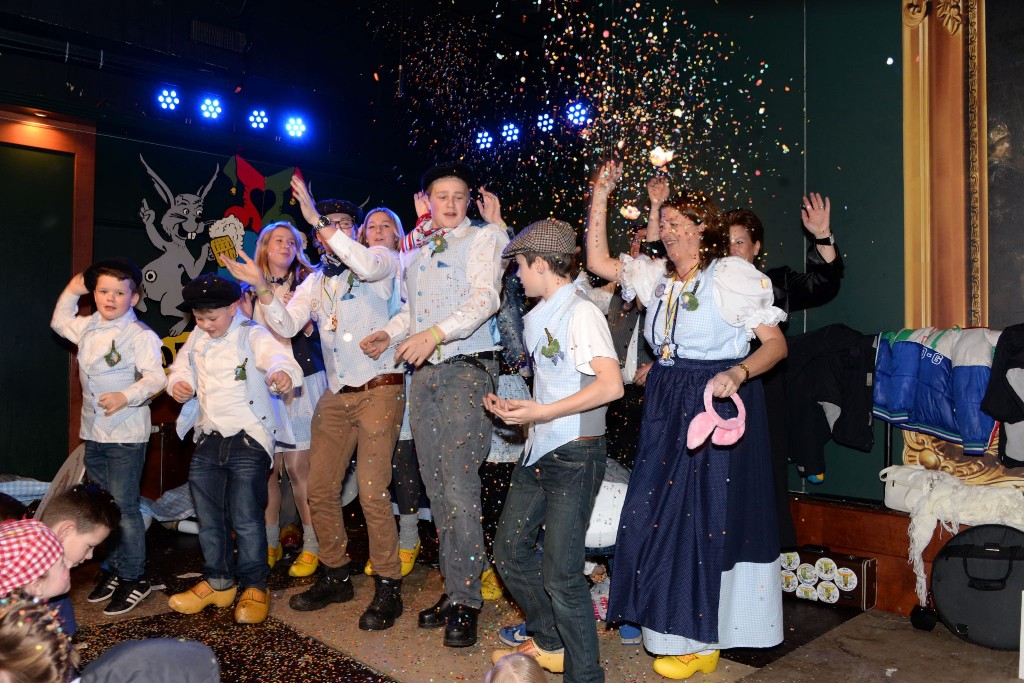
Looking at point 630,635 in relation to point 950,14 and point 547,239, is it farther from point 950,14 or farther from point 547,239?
point 950,14

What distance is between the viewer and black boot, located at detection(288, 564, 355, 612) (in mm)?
3988

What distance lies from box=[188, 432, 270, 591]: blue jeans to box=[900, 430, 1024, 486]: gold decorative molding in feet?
10.7

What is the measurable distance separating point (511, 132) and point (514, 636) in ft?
17.6

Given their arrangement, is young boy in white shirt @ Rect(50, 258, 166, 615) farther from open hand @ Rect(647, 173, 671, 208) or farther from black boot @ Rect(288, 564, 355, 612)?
open hand @ Rect(647, 173, 671, 208)

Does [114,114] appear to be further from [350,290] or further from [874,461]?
[874,461]

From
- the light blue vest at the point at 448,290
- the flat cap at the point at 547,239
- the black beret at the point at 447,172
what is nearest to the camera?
the flat cap at the point at 547,239

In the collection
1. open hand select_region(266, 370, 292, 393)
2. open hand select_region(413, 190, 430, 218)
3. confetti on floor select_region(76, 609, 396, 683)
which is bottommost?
confetti on floor select_region(76, 609, 396, 683)

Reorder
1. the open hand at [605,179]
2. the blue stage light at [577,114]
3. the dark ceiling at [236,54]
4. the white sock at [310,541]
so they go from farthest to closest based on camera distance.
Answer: the blue stage light at [577,114]
the dark ceiling at [236,54]
the white sock at [310,541]
the open hand at [605,179]

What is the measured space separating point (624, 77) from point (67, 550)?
4.79 meters

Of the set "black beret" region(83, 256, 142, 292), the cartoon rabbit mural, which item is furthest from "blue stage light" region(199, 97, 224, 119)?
"black beret" region(83, 256, 142, 292)

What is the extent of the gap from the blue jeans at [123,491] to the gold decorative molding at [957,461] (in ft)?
13.0

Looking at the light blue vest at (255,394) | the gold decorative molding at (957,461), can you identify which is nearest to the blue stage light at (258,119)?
the light blue vest at (255,394)

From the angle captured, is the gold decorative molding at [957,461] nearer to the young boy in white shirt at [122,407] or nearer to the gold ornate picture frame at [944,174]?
the gold ornate picture frame at [944,174]

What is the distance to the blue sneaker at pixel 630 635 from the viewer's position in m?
3.54
